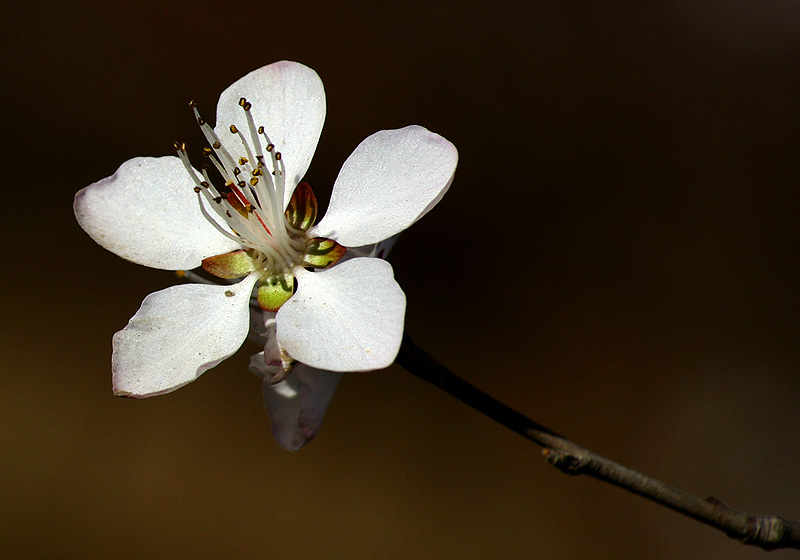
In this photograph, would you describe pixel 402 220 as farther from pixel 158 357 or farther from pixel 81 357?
pixel 81 357

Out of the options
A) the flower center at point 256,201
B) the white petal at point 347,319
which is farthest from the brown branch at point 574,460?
the flower center at point 256,201

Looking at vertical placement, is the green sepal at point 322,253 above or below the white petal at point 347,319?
below

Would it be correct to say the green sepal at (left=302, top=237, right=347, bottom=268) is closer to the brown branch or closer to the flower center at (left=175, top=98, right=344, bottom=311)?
the flower center at (left=175, top=98, right=344, bottom=311)

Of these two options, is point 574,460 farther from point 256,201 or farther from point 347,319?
point 256,201

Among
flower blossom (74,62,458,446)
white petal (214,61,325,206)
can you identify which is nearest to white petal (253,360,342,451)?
flower blossom (74,62,458,446)

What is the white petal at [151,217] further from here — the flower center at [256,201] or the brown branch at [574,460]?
the brown branch at [574,460]
